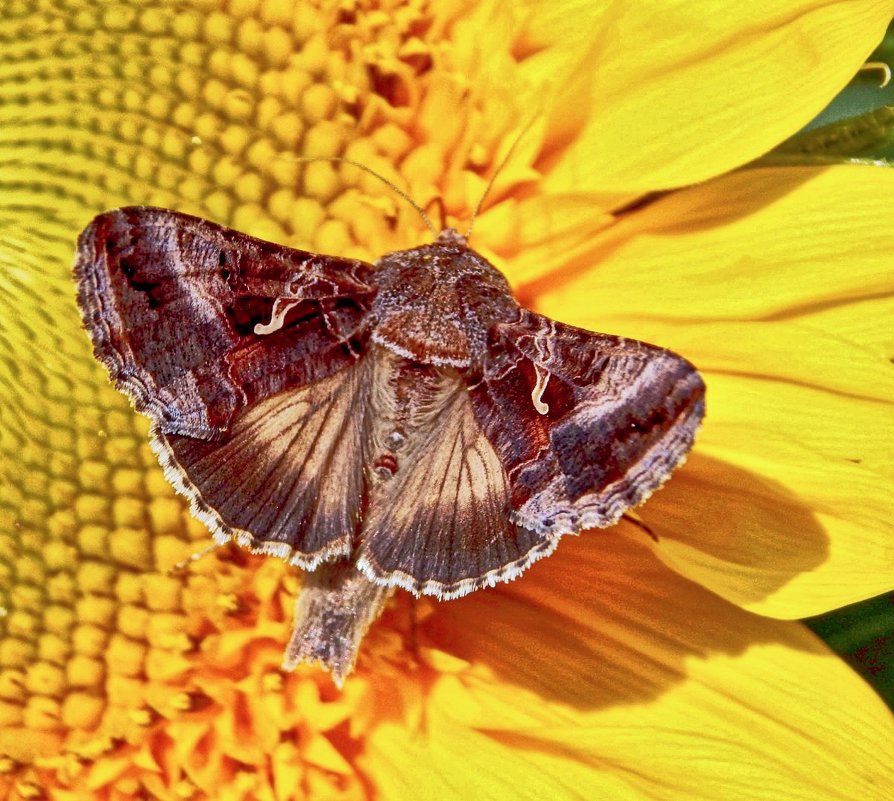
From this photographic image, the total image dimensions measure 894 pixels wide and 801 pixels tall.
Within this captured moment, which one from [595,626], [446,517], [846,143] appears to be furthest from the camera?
[595,626]

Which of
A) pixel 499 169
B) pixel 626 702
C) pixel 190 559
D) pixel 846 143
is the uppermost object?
pixel 846 143

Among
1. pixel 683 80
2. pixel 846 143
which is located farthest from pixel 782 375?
pixel 683 80

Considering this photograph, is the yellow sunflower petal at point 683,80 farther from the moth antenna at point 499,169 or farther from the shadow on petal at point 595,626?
the shadow on petal at point 595,626

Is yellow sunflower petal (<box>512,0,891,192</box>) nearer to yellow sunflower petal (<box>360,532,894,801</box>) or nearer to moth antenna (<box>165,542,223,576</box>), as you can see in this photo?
yellow sunflower petal (<box>360,532,894,801</box>)

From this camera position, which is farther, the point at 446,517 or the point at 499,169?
the point at 499,169

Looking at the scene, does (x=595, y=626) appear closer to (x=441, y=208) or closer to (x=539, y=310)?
(x=539, y=310)

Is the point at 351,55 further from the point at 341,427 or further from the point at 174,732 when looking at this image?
the point at 174,732

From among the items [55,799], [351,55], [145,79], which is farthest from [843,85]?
[55,799]

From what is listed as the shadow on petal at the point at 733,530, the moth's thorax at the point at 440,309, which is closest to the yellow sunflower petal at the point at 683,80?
the moth's thorax at the point at 440,309
